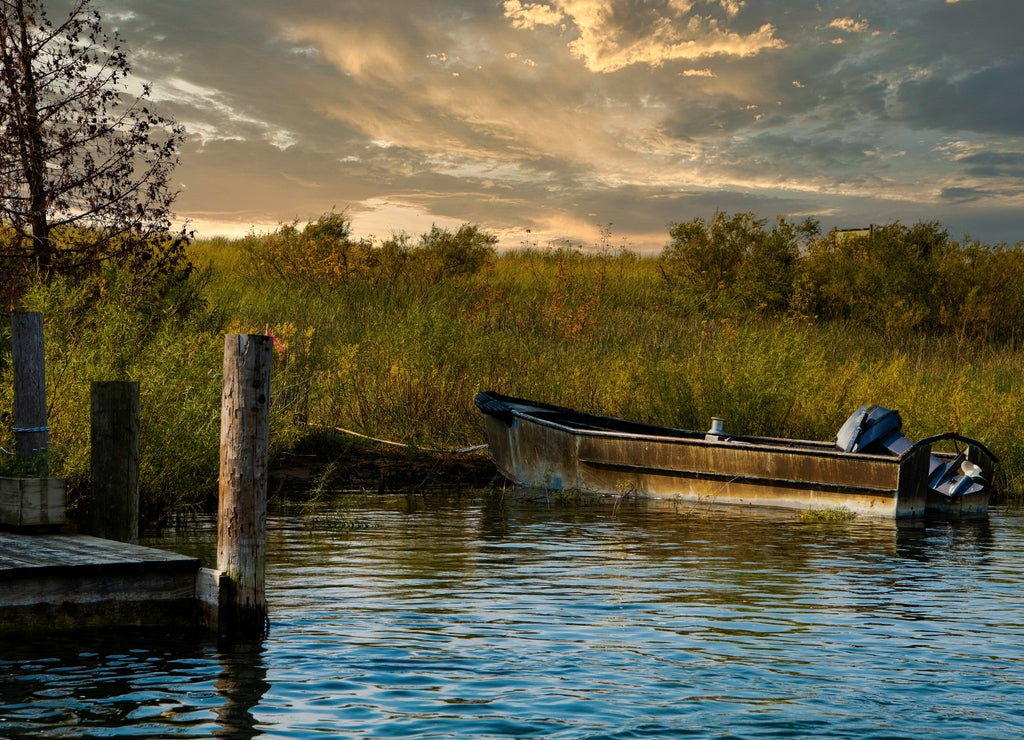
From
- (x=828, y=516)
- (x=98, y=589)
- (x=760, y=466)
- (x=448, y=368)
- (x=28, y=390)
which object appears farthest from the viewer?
(x=448, y=368)

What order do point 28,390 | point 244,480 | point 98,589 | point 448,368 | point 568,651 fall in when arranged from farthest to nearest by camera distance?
point 448,368 → point 28,390 → point 98,589 → point 244,480 → point 568,651

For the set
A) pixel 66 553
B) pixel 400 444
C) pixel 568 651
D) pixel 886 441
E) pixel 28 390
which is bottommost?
pixel 568 651

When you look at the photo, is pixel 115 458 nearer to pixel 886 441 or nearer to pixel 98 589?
pixel 98 589

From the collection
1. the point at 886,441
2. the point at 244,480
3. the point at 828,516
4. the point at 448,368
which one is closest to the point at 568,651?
the point at 244,480

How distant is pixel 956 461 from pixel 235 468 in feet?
33.5

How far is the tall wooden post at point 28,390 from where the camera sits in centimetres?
948

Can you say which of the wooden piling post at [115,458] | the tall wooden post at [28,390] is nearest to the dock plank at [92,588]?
the wooden piling post at [115,458]

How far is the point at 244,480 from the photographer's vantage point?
25.0 ft

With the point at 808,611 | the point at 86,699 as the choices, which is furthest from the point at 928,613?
the point at 86,699

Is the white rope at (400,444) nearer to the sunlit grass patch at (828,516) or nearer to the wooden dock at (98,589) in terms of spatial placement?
the sunlit grass patch at (828,516)

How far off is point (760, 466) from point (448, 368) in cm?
534

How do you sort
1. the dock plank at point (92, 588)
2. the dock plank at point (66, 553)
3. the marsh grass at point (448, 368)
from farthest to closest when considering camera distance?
the marsh grass at point (448, 368), the dock plank at point (66, 553), the dock plank at point (92, 588)

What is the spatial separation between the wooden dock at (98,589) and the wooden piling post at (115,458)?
106 centimetres

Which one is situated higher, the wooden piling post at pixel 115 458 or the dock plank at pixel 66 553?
the wooden piling post at pixel 115 458
